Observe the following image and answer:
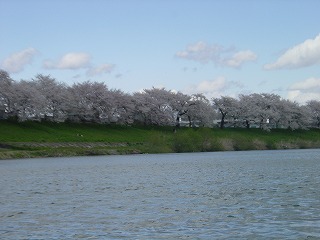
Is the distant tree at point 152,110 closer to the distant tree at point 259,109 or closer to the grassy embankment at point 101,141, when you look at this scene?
the grassy embankment at point 101,141

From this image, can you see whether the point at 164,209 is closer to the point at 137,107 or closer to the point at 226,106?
the point at 137,107

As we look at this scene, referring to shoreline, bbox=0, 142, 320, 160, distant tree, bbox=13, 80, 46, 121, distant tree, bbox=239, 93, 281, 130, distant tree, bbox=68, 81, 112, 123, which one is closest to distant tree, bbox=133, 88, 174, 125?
distant tree, bbox=68, 81, 112, 123

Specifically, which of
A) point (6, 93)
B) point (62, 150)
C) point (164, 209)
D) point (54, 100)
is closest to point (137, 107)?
point (54, 100)

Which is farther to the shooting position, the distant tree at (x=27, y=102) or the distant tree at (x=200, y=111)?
the distant tree at (x=200, y=111)

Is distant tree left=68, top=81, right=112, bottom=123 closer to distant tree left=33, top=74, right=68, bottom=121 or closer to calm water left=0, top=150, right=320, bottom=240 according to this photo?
distant tree left=33, top=74, right=68, bottom=121

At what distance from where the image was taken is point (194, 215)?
2698 centimetres

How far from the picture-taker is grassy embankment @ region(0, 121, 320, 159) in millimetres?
105500

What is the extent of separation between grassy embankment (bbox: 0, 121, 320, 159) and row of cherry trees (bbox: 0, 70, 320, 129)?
4.78 meters

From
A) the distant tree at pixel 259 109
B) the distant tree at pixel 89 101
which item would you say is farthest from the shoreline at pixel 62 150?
the distant tree at pixel 259 109

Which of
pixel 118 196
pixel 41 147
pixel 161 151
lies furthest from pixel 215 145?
pixel 118 196

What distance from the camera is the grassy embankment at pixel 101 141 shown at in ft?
346

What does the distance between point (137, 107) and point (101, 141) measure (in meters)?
41.9

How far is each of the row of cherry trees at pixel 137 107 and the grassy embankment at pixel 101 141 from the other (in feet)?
15.7

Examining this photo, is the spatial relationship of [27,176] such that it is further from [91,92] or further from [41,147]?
[91,92]
